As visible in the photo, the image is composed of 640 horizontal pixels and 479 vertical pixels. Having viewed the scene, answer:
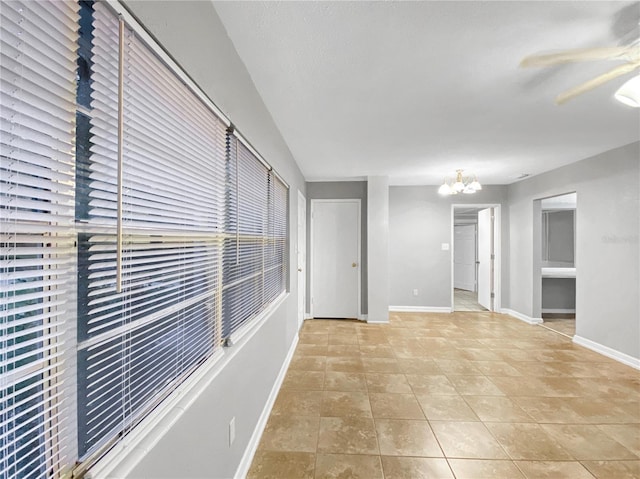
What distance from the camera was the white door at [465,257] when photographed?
743 cm

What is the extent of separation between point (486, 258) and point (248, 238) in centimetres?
519

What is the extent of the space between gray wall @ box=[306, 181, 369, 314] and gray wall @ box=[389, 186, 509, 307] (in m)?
0.72

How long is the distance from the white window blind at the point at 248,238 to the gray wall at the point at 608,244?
3820 millimetres

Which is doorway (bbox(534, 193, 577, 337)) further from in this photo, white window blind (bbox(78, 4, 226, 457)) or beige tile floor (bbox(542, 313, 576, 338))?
white window blind (bbox(78, 4, 226, 457))

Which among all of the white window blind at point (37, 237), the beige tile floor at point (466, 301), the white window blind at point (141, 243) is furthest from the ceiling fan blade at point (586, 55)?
the beige tile floor at point (466, 301)

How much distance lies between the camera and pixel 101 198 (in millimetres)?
663

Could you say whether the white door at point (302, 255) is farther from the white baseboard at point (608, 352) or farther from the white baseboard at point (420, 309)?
the white baseboard at point (608, 352)

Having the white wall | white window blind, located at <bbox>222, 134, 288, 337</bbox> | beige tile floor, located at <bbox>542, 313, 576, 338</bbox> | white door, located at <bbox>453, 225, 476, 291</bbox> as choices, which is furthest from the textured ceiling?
white door, located at <bbox>453, 225, 476, 291</bbox>

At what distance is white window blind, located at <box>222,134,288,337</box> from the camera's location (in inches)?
56.4

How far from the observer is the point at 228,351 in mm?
1396

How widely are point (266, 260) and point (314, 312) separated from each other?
2852 mm

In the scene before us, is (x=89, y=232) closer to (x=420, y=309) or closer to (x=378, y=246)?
(x=378, y=246)

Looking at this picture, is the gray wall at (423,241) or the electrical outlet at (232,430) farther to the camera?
the gray wall at (423,241)

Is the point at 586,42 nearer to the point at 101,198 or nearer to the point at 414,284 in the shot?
the point at 101,198
